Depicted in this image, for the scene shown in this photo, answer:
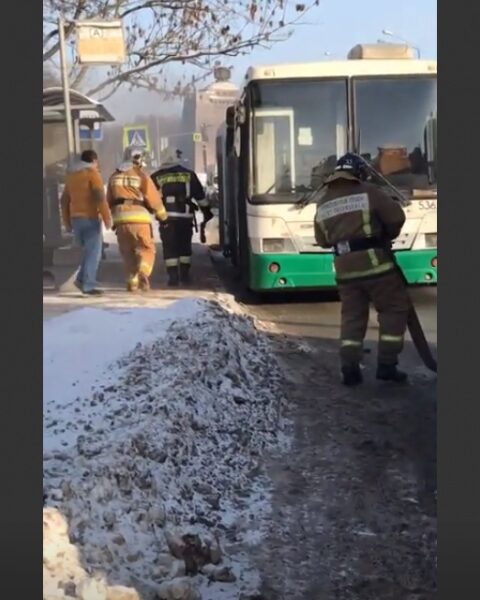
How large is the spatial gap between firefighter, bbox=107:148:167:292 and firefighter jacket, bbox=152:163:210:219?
3.15ft

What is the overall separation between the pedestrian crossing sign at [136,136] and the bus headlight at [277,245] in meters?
3.64

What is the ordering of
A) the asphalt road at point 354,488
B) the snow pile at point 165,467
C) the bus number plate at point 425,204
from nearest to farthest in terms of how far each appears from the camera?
the snow pile at point 165,467
the asphalt road at point 354,488
the bus number plate at point 425,204

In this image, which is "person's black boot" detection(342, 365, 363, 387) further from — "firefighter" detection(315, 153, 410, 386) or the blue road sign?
the blue road sign

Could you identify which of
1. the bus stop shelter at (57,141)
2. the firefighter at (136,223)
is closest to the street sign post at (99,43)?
the bus stop shelter at (57,141)

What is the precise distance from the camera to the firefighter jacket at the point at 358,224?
643 cm

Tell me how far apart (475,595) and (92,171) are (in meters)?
3.26

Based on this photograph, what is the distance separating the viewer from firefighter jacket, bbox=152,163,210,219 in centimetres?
1053

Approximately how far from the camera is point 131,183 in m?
8.43

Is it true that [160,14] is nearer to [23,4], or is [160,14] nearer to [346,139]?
[23,4]

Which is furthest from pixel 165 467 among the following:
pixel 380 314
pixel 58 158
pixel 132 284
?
pixel 132 284

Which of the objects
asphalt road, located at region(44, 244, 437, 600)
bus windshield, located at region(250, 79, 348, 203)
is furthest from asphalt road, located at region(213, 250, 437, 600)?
bus windshield, located at region(250, 79, 348, 203)

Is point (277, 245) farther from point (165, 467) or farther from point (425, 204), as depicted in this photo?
point (165, 467)

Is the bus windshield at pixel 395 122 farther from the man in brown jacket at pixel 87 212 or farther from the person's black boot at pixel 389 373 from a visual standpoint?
the man in brown jacket at pixel 87 212

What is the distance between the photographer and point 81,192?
582 centimetres
